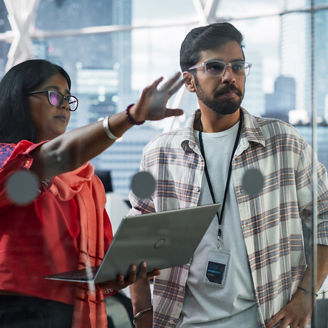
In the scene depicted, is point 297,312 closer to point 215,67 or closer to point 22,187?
point 215,67

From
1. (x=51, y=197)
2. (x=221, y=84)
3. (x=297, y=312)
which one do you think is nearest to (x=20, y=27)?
(x=51, y=197)

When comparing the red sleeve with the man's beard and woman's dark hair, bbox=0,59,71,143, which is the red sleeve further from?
the man's beard

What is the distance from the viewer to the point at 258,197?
5.09 ft

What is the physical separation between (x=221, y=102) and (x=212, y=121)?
0.22 feet

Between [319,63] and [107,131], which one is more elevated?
[319,63]

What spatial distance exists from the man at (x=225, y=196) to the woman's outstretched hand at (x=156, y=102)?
7 centimetres

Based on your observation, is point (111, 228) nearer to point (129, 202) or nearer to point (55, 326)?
point (129, 202)

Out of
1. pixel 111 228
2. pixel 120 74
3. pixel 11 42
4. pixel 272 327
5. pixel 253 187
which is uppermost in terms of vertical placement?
pixel 11 42

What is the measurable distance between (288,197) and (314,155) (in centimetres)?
21

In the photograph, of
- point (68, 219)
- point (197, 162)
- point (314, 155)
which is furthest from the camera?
point (314, 155)

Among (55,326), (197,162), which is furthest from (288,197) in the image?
(55,326)

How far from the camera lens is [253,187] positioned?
1.55 m

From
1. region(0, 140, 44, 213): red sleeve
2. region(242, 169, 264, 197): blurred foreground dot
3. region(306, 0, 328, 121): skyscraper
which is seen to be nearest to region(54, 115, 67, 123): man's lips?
region(0, 140, 44, 213): red sleeve

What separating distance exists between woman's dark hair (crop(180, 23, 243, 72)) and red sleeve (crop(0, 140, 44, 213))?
1.75ft
